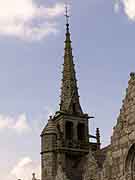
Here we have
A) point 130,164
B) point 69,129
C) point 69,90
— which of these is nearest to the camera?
point 130,164

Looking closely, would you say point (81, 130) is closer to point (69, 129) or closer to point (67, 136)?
point (69, 129)

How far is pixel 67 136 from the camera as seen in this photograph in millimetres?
49062

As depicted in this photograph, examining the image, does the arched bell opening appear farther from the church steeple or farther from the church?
the church steeple

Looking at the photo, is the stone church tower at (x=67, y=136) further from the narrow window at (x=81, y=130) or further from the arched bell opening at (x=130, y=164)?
the arched bell opening at (x=130, y=164)

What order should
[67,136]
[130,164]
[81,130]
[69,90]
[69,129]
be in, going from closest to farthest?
[130,164], [67,136], [69,129], [81,130], [69,90]

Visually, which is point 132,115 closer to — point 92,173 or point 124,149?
point 124,149

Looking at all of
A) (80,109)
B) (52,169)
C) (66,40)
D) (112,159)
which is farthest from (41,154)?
(112,159)

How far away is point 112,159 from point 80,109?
92.3 feet

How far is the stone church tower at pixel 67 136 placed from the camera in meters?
44.7

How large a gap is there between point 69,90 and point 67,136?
5140 mm

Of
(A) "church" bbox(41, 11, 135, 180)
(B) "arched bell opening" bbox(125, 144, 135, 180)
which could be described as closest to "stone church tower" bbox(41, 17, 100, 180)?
(A) "church" bbox(41, 11, 135, 180)

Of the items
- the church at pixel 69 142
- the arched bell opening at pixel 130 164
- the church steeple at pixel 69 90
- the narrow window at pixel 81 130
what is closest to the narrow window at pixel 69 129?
the church at pixel 69 142

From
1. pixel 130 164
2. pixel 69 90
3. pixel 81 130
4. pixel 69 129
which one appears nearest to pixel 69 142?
pixel 69 129

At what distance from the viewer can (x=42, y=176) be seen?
44.1 meters
